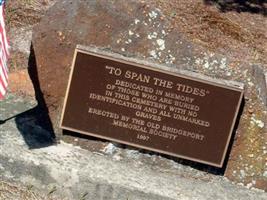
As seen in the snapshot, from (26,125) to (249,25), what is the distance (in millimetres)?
4111

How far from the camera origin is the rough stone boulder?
18.2 ft

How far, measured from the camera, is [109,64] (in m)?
5.46

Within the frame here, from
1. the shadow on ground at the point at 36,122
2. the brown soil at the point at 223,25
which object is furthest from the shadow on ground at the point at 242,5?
the shadow on ground at the point at 36,122

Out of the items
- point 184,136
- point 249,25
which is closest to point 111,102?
point 184,136

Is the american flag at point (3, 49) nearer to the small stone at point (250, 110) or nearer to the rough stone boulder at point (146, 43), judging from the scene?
the rough stone boulder at point (146, 43)

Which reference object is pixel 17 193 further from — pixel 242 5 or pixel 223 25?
pixel 242 5

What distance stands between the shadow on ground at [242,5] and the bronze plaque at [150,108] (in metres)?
3.47

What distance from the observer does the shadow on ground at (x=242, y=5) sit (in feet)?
28.9

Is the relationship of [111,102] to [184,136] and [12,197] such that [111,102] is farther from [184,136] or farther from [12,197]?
[12,197]

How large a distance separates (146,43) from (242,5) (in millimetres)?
3899

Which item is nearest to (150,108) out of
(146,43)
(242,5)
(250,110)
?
(146,43)

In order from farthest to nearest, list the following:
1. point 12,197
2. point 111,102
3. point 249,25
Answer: point 249,25 → point 111,102 → point 12,197

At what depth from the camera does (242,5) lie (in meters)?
9.11

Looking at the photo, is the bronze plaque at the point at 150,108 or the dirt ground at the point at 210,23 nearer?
the bronze plaque at the point at 150,108
